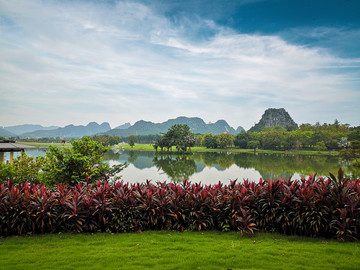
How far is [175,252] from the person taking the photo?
3.62m

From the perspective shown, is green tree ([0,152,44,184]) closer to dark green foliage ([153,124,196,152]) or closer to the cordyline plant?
the cordyline plant

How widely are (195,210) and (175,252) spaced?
1.30 metres

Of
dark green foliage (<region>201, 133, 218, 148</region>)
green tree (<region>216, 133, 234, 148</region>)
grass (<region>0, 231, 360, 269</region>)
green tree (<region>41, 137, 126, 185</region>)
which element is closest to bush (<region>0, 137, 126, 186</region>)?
green tree (<region>41, 137, 126, 185</region>)

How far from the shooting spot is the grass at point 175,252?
3246 mm

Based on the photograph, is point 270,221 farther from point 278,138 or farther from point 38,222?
point 278,138

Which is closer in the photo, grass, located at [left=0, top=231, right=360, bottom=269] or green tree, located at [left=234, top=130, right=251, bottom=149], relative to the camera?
grass, located at [left=0, top=231, right=360, bottom=269]

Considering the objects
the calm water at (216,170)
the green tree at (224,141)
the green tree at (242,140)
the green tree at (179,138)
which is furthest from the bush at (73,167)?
the green tree at (242,140)

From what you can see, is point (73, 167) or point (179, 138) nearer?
point (73, 167)

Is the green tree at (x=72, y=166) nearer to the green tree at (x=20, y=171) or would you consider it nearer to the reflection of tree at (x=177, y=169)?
the green tree at (x=20, y=171)

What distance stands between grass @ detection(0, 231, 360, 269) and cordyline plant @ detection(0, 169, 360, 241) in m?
0.24

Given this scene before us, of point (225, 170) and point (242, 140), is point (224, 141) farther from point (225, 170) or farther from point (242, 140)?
point (225, 170)

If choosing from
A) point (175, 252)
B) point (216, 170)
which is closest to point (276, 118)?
point (216, 170)

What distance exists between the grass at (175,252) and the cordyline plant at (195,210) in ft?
0.80

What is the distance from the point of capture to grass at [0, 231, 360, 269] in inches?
128
